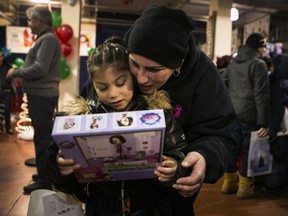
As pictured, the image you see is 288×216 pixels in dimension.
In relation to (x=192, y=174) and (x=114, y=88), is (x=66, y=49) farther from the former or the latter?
(x=192, y=174)

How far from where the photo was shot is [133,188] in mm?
1221

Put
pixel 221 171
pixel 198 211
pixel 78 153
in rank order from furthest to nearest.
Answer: pixel 198 211 < pixel 221 171 < pixel 78 153

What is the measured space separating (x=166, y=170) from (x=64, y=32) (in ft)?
18.4

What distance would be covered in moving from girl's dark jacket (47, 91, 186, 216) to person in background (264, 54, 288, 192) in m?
2.45

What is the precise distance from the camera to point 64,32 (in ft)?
20.2

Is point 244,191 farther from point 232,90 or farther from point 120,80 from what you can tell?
point 120,80

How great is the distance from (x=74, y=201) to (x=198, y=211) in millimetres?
1913

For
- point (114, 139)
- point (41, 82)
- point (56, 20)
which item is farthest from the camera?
point (56, 20)

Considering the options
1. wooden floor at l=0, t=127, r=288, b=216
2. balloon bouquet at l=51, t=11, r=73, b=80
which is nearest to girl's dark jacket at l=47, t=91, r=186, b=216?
wooden floor at l=0, t=127, r=288, b=216

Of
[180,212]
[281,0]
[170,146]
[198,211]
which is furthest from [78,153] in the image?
[281,0]

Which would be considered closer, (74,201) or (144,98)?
(144,98)

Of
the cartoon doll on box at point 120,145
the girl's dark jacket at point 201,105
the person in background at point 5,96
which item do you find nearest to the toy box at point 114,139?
the cartoon doll on box at point 120,145

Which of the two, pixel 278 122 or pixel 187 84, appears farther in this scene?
pixel 278 122

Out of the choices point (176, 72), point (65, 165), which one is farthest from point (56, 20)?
point (65, 165)
